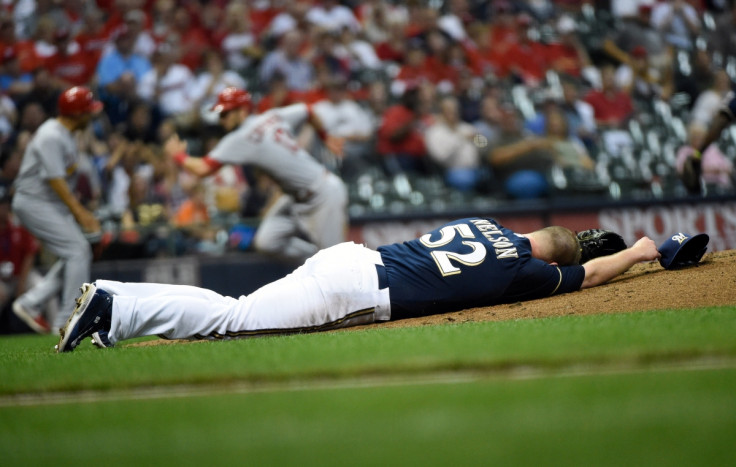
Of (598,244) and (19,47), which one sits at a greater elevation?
(19,47)

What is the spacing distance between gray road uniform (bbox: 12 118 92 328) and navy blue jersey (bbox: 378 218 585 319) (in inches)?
195

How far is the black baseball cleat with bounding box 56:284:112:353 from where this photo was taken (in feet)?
18.1

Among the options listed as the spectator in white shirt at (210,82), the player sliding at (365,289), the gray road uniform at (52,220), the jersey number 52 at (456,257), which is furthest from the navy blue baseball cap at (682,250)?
the spectator in white shirt at (210,82)

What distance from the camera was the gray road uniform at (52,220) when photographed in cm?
985

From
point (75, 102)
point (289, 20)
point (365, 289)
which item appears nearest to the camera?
point (365, 289)

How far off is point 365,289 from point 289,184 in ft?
15.3

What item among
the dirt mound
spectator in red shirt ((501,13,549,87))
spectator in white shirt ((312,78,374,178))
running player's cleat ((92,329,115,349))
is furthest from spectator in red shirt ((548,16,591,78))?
running player's cleat ((92,329,115,349))

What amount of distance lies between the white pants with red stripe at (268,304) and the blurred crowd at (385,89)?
5.56 metres

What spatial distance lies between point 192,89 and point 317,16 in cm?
257

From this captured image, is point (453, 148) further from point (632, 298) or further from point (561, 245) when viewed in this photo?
point (632, 298)

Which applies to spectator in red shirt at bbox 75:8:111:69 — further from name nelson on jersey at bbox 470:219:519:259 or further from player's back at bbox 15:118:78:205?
name nelson on jersey at bbox 470:219:519:259

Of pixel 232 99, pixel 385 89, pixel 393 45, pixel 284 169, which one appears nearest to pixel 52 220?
pixel 232 99

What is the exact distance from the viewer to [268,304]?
5.83 metres

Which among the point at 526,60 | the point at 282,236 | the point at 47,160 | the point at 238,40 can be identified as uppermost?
the point at 238,40
